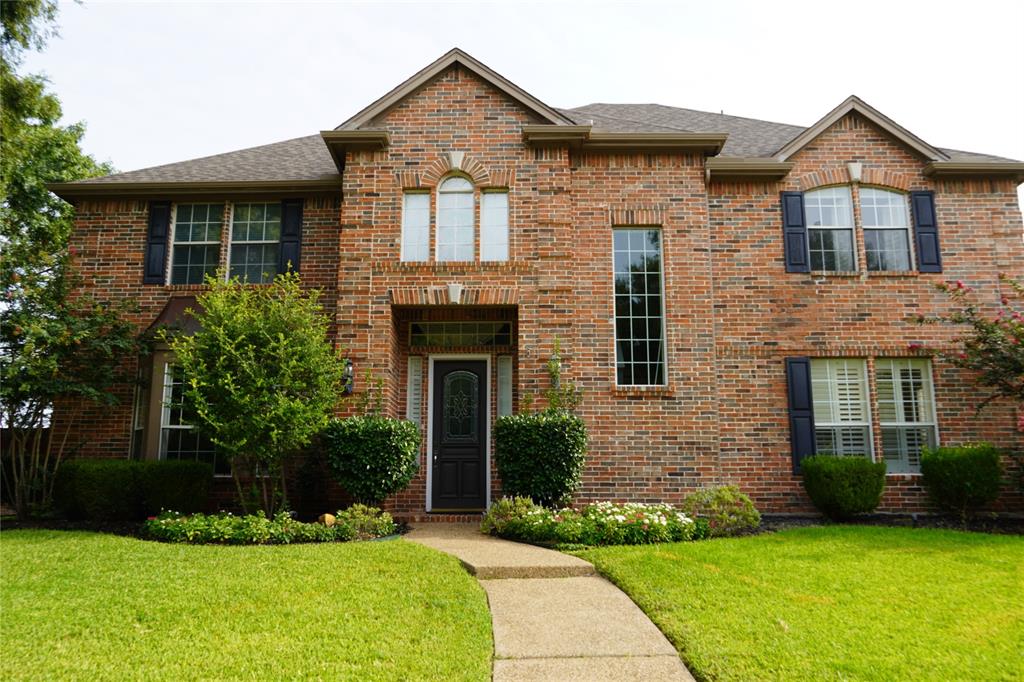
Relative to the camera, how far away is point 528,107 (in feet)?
34.2

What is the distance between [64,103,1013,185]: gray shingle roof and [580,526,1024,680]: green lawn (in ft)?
22.4

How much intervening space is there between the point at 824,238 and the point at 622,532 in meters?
6.42

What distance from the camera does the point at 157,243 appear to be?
36.8 feet

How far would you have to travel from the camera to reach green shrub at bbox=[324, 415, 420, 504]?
8.83 meters

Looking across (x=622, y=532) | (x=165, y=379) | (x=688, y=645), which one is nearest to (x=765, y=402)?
(x=622, y=532)

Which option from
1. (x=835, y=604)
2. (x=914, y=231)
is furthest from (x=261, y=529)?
(x=914, y=231)

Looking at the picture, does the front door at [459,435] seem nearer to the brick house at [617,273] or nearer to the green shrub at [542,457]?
the brick house at [617,273]

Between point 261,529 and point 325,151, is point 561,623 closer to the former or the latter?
point 261,529

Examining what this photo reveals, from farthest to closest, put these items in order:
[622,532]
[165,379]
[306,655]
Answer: [165,379] → [622,532] → [306,655]

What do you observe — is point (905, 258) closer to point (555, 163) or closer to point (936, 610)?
point (555, 163)

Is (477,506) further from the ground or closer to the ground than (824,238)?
closer to the ground

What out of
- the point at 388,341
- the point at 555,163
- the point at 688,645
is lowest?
the point at 688,645

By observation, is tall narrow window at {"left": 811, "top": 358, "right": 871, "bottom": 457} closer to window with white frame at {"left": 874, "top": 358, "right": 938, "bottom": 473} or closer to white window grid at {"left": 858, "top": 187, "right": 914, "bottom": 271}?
window with white frame at {"left": 874, "top": 358, "right": 938, "bottom": 473}

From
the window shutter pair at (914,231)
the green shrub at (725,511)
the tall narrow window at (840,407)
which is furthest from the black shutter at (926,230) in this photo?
the green shrub at (725,511)
